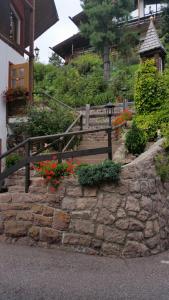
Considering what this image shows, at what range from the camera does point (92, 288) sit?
15.9ft

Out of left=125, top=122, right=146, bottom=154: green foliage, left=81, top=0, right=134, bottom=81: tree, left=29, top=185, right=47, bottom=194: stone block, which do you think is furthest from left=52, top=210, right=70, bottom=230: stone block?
left=81, top=0, right=134, bottom=81: tree

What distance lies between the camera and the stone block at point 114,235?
21.0ft

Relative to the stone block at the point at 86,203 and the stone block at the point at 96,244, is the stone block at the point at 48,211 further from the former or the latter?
the stone block at the point at 96,244

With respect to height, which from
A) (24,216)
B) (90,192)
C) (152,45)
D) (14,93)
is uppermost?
(152,45)

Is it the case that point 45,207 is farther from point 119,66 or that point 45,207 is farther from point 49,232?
point 119,66

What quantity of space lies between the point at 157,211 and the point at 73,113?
7827 mm

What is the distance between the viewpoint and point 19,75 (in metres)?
14.3

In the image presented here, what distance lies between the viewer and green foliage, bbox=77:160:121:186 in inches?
259

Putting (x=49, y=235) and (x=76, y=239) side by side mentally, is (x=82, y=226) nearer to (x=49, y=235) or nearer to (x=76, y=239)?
(x=76, y=239)

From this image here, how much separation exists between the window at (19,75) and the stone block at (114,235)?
891 cm

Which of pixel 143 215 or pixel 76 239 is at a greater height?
pixel 143 215

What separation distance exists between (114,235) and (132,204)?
23.4 inches

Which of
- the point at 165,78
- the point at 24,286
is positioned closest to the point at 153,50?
the point at 165,78

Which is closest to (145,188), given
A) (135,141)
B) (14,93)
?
(135,141)
